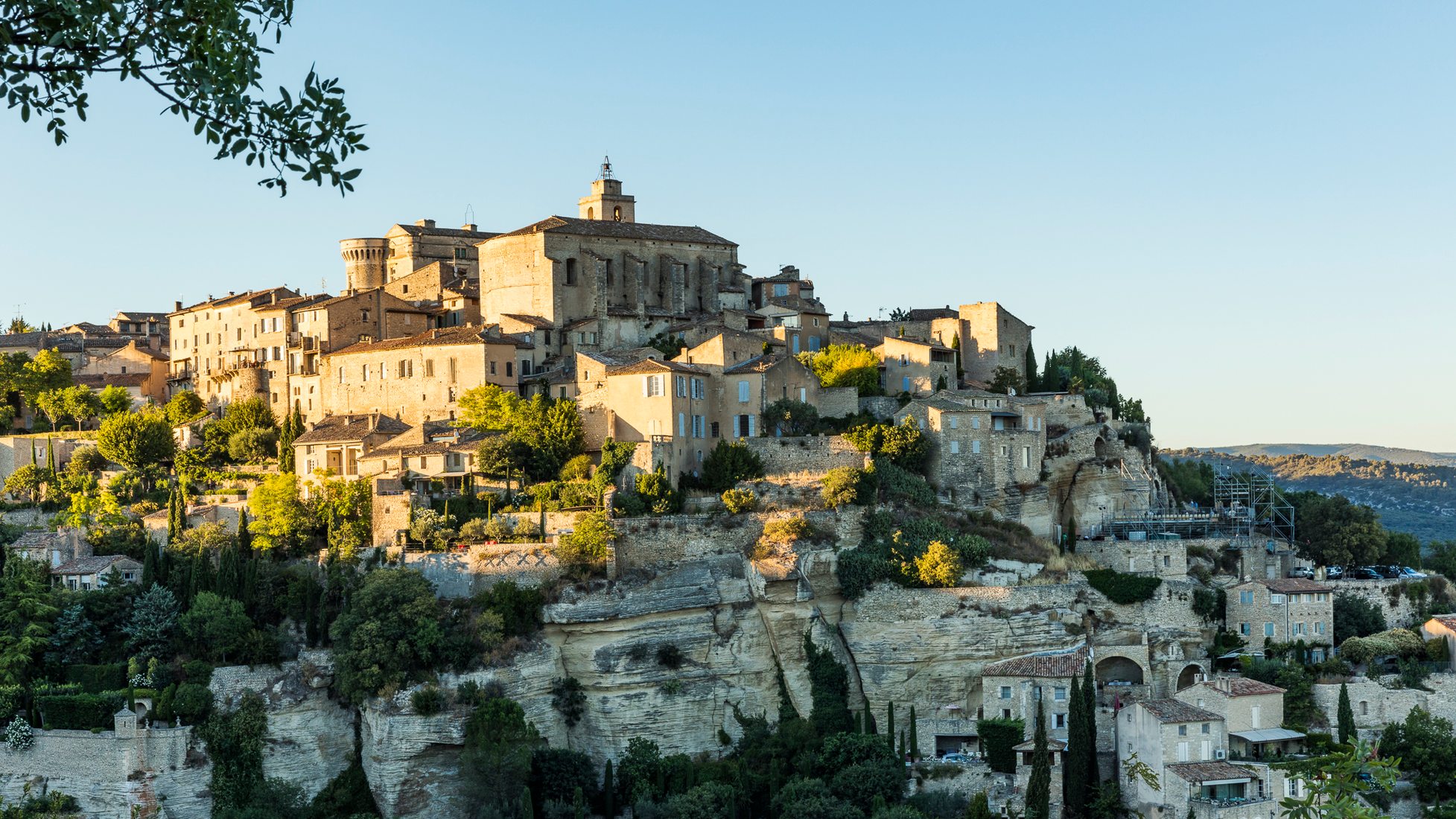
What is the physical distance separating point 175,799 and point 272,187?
117 ft

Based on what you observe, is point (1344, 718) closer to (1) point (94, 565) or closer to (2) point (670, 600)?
(2) point (670, 600)

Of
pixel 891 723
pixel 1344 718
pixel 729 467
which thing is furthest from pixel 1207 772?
pixel 729 467

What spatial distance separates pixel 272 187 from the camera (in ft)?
30.6

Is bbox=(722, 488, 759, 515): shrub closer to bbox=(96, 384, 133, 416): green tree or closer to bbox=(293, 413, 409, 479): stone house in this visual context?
bbox=(293, 413, 409, 479): stone house

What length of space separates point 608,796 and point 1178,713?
1449 centimetres

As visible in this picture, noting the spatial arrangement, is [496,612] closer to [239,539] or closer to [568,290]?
[239,539]

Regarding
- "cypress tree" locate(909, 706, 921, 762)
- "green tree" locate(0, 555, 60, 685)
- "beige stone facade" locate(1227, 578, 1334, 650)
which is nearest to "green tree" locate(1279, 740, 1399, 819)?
"cypress tree" locate(909, 706, 921, 762)

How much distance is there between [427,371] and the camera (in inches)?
2149

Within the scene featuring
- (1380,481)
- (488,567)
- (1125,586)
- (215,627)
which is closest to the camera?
(215,627)

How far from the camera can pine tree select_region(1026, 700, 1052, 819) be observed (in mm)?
38094

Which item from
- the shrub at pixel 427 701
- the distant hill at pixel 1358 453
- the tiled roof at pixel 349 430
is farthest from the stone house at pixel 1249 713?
the distant hill at pixel 1358 453

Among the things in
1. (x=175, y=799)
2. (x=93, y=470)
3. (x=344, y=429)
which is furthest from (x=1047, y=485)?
(x=93, y=470)

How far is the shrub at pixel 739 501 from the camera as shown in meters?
46.0

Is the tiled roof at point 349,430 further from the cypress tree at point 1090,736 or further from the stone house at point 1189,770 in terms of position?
the stone house at point 1189,770
